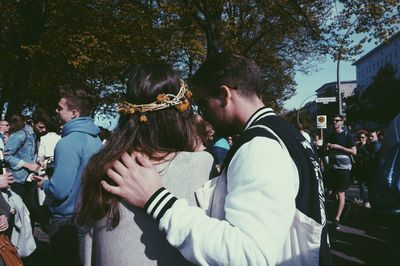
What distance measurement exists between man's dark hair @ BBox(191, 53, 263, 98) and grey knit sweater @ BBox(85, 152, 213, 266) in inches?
12.2

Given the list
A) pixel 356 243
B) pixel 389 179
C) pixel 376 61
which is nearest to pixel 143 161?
pixel 389 179

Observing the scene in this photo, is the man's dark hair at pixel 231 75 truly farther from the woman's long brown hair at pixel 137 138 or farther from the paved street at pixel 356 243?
the paved street at pixel 356 243

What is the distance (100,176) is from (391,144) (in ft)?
6.06

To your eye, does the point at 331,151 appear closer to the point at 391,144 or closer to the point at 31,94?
the point at 391,144

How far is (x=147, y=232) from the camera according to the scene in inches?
62.6

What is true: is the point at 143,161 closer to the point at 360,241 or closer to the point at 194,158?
the point at 194,158

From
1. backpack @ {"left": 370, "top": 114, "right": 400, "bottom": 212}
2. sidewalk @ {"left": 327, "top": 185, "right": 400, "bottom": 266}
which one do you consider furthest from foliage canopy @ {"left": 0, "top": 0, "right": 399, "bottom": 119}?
backpack @ {"left": 370, "top": 114, "right": 400, "bottom": 212}

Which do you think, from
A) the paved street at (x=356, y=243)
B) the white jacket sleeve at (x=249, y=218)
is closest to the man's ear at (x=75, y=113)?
the white jacket sleeve at (x=249, y=218)

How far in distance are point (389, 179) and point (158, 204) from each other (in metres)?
1.59

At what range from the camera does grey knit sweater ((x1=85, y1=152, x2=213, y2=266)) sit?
159 centimetres

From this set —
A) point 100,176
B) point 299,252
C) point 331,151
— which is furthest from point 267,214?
point 331,151

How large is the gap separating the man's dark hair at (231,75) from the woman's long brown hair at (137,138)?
146 millimetres

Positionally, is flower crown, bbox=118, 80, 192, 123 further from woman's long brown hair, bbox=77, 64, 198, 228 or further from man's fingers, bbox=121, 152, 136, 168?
man's fingers, bbox=121, 152, 136, 168

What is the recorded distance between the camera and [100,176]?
1600 millimetres
